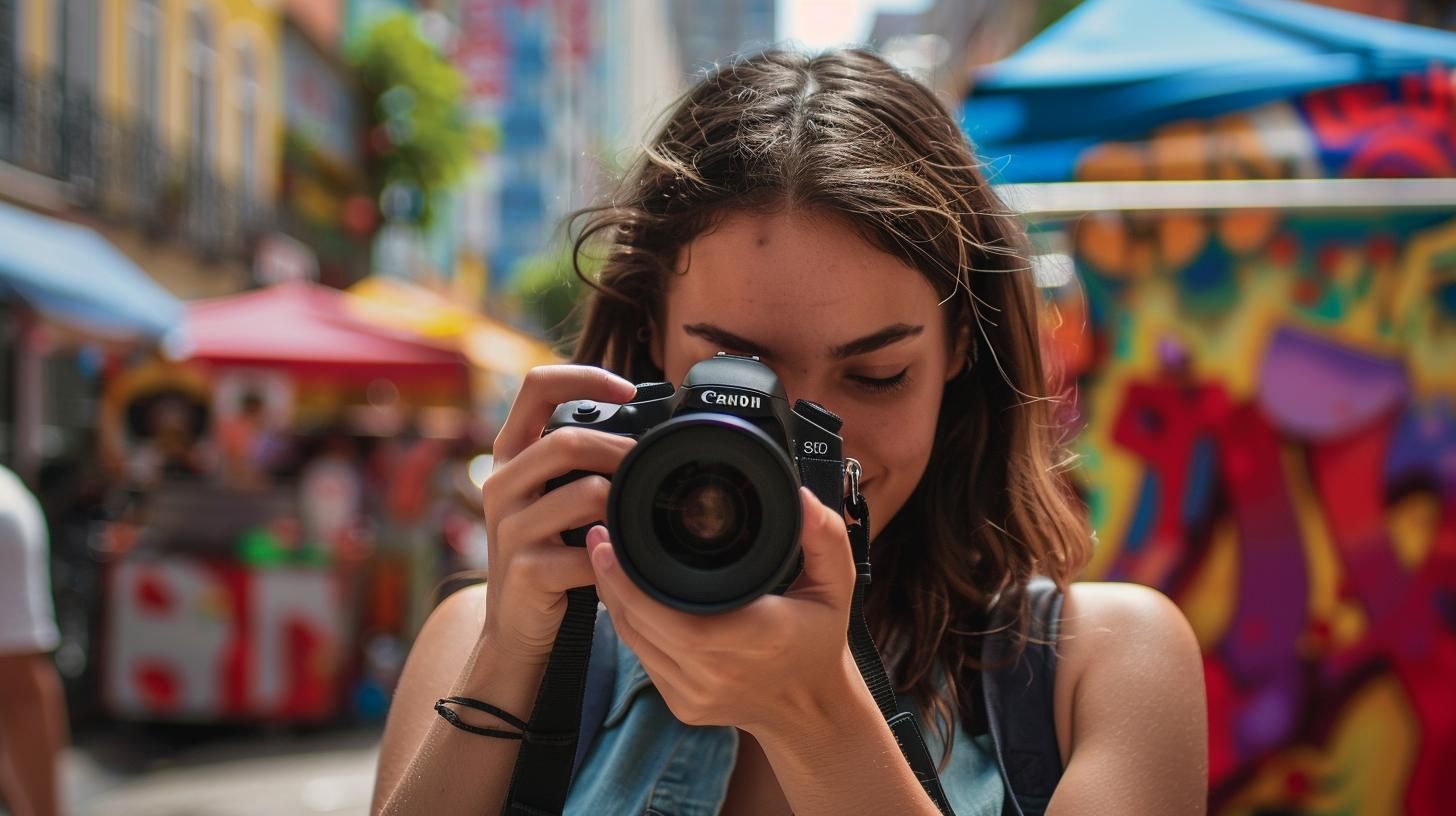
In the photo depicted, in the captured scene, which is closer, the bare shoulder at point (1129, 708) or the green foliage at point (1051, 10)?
the bare shoulder at point (1129, 708)

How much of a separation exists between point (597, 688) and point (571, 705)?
0.14m

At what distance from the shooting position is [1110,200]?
2518 mm

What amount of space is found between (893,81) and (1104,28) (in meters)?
1.52

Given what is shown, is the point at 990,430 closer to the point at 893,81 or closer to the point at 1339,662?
the point at 893,81

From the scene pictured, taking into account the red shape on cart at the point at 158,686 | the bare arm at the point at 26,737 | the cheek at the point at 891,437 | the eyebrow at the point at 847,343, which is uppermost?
the eyebrow at the point at 847,343

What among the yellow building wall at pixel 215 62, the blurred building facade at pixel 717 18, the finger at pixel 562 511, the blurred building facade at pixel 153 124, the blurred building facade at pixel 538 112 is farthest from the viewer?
the blurred building facade at pixel 717 18

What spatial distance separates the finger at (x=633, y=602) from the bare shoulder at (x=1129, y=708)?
1.70ft

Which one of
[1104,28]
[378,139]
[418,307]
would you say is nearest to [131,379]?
[418,307]

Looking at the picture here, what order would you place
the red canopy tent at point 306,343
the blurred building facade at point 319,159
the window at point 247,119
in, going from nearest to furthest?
the red canopy tent at point 306,343, the window at point 247,119, the blurred building facade at point 319,159

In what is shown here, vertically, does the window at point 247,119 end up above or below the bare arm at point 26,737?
above

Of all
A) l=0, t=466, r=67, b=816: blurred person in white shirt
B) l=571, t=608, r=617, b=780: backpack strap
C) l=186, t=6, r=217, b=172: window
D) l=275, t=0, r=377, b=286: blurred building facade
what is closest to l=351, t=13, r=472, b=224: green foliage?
l=275, t=0, r=377, b=286: blurred building facade

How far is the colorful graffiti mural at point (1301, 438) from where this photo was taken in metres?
2.41

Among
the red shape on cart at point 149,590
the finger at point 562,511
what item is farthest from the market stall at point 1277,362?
the red shape on cart at point 149,590

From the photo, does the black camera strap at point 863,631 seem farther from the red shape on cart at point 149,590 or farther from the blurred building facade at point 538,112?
the blurred building facade at point 538,112
